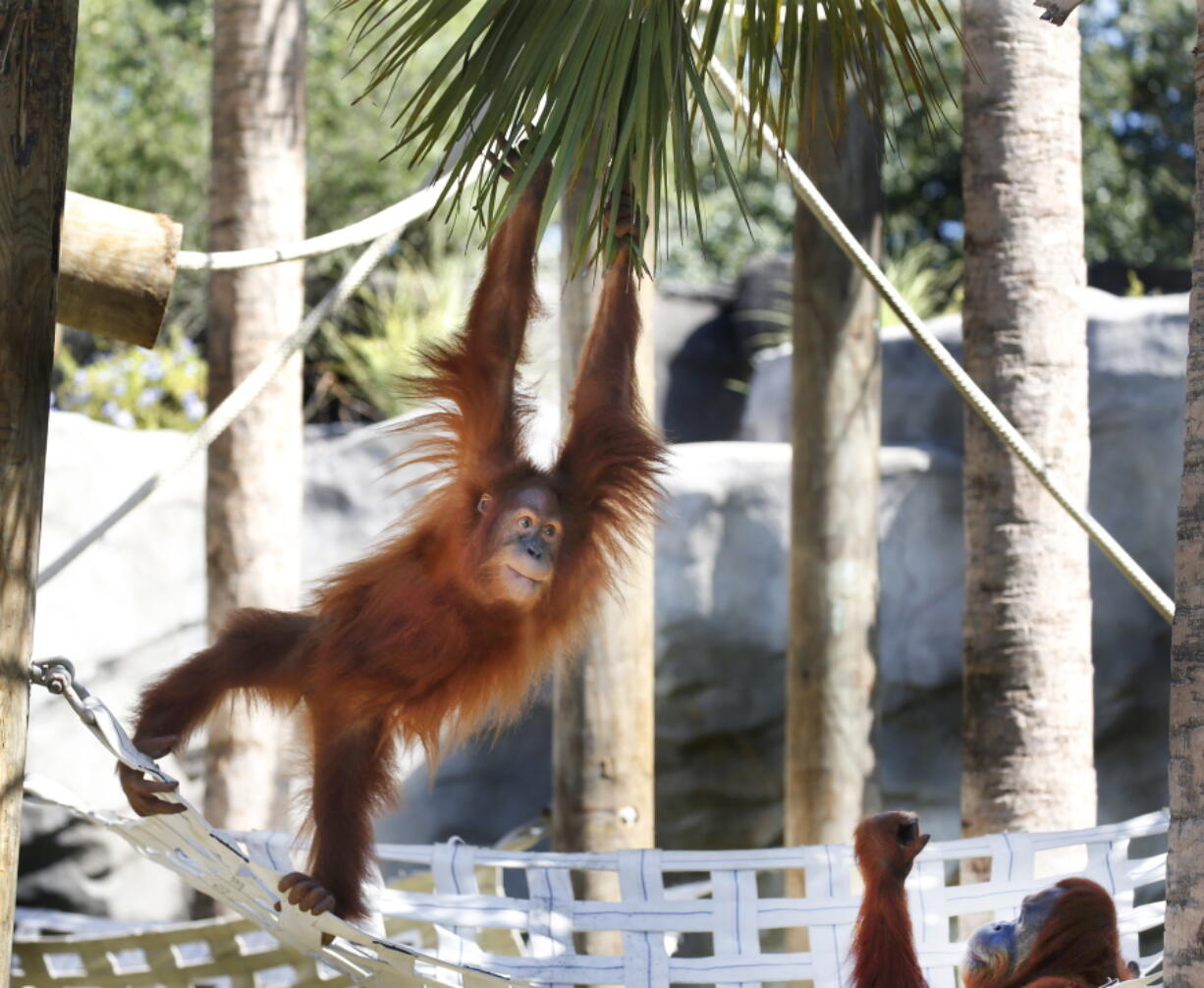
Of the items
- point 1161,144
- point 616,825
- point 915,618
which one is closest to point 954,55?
point 1161,144

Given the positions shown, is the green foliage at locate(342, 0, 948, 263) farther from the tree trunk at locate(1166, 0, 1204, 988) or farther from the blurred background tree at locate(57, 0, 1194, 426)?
the blurred background tree at locate(57, 0, 1194, 426)

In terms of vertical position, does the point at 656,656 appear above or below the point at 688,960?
above

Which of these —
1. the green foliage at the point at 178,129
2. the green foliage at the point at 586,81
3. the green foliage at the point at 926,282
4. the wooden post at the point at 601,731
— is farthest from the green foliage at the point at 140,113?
the green foliage at the point at 586,81

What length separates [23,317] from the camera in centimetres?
219

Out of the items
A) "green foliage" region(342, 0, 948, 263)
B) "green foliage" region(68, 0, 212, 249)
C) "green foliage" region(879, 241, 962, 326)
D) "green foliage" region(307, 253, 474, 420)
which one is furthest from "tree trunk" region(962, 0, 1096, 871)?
"green foliage" region(68, 0, 212, 249)

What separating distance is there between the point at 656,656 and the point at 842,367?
2052 mm

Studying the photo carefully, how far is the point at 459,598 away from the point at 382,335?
7.02 metres

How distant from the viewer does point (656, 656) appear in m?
6.25

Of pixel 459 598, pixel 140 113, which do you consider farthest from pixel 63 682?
pixel 140 113

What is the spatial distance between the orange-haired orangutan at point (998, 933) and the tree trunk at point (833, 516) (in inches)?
63.7

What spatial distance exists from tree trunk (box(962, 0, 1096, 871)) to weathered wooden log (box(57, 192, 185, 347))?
2.08 meters

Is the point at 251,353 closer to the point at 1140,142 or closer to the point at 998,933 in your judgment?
the point at 998,933

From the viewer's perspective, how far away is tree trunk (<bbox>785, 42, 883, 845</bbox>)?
4.55 meters

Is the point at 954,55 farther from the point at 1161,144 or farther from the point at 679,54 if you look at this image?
the point at 679,54
